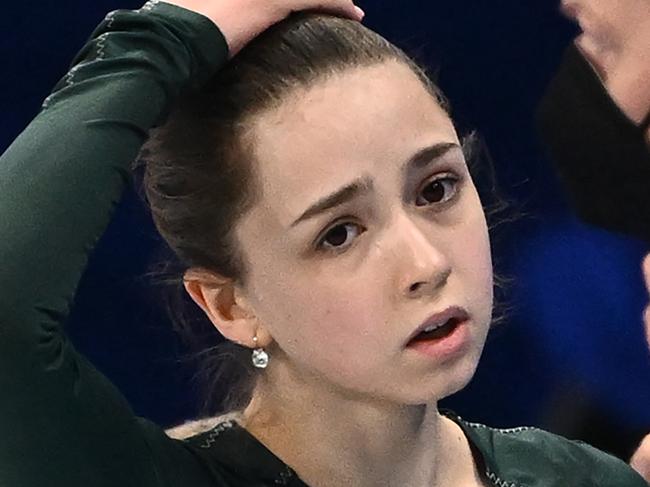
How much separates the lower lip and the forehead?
13 centimetres

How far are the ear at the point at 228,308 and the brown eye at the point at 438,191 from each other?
163mm

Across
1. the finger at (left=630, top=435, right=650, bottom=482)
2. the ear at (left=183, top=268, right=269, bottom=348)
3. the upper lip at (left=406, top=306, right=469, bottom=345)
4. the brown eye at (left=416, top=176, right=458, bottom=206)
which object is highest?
the brown eye at (left=416, top=176, right=458, bottom=206)

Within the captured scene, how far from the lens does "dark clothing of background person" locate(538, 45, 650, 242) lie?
1.25 metres

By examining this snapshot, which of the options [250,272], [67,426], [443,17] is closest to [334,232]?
[250,272]

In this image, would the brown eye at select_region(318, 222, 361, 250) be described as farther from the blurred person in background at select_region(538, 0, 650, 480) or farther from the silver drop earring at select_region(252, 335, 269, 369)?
the blurred person in background at select_region(538, 0, 650, 480)

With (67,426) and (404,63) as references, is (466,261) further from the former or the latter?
(67,426)

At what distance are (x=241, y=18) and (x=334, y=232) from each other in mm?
172

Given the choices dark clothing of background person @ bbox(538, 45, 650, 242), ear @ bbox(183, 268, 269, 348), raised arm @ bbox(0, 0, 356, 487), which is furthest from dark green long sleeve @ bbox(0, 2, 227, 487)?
dark clothing of background person @ bbox(538, 45, 650, 242)

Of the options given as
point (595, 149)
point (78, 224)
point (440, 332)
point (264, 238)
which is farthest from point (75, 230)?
point (595, 149)

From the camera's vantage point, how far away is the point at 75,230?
2.38 feet

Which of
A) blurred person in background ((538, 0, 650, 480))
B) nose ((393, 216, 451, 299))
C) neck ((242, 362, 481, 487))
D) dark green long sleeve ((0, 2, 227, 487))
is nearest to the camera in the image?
dark green long sleeve ((0, 2, 227, 487))

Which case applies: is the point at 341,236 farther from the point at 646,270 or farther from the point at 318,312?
the point at 646,270

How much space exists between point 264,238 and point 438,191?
136mm

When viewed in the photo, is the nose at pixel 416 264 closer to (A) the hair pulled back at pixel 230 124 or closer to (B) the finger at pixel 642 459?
(A) the hair pulled back at pixel 230 124
